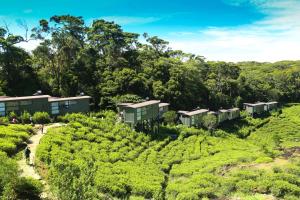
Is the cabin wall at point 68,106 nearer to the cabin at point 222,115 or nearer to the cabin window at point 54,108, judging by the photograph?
the cabin window at point 54,108

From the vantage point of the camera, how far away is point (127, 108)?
43.6 meters

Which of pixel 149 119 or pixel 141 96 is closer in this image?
pixel 149 119

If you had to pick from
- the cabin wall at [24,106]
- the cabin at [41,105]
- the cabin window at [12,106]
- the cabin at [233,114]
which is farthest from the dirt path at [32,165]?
the cabin at [233,114]

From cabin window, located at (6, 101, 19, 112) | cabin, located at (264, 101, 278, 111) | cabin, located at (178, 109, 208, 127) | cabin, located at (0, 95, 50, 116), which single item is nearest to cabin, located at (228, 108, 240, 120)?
cabin, located at (178, 109, 208, 127)

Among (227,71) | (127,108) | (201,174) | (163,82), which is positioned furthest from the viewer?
(227,71)

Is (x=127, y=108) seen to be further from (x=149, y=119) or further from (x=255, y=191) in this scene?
(x=255, y=191)

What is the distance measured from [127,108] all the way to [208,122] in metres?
18.3

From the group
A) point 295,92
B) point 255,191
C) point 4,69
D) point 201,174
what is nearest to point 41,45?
point 4,69

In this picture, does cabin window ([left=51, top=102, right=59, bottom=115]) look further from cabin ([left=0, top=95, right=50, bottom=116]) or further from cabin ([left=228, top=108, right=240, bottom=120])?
cabin ([left=228, top=108, right=240, bottom=120])

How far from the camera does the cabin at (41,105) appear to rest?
118ft

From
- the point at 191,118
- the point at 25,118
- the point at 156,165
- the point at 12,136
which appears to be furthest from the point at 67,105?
the point at 191,118

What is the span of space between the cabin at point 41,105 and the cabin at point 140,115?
5921 millimetres

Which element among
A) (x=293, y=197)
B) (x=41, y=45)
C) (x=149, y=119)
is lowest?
(x=293, y=197)

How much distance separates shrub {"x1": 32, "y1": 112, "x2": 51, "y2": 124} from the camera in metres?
36.3
